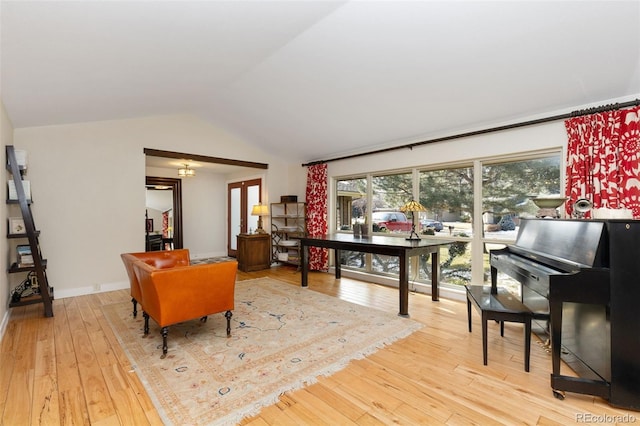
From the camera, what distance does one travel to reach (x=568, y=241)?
7.43 feet

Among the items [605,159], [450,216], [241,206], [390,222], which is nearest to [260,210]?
[241,206]

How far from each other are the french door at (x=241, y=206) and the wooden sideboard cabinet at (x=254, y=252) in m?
0.92

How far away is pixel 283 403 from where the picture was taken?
6.31 ft

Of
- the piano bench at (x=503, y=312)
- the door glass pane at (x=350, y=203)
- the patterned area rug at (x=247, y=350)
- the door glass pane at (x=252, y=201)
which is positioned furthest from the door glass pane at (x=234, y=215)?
the piano bench at (x=503, y=312)

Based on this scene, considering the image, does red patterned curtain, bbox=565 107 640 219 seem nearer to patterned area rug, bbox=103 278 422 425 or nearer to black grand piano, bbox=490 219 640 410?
black grand piano, bbox=490 219 640 410

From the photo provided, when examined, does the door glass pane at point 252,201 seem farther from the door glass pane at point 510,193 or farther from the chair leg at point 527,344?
the chair leg at point 527,344

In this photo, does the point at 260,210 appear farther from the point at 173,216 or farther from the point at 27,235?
the point at 27,235

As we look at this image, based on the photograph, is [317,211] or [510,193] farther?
[317,211]

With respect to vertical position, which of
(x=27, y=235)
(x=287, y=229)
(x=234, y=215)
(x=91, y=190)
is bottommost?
(x=287, y=229)

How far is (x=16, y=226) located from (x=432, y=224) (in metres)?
5.48

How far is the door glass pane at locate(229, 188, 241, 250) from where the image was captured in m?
7.82

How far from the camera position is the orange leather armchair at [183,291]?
2.48m

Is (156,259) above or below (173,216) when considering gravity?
below

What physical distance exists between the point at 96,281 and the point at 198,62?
142 inches
